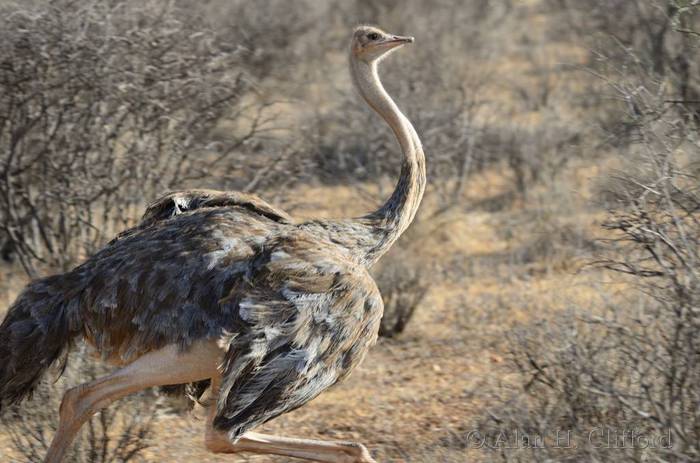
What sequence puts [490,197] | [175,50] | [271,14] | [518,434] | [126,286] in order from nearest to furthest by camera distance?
[126,286] < [518,434] < [175,50] < [490,197] < [271,14]

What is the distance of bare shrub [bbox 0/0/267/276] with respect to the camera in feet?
19.1

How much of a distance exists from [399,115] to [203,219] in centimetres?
103

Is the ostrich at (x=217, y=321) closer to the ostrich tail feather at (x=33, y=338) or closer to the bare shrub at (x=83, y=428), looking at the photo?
the ostrich tail feather at (x=33, y=338)

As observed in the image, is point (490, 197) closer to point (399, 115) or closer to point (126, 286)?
point (399, 115)

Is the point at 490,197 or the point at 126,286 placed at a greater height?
the point at 126,286

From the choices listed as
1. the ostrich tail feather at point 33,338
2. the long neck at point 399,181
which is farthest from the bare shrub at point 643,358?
the ostrich tail feather at point 33,338

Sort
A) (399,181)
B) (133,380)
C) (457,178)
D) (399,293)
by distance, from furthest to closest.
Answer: (457,178), (399,293), (399,181), (133,380)

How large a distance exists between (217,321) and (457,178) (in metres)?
5.31

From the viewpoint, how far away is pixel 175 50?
624 cm

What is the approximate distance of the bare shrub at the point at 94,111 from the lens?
5.82m

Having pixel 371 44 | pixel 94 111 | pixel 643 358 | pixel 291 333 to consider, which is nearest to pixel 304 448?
pixel 291 333

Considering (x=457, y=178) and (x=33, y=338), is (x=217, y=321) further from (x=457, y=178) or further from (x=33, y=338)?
(x=457, y=178)

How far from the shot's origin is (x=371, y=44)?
5055 mm

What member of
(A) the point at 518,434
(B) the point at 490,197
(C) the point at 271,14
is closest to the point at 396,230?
(A) the point at 518,434
